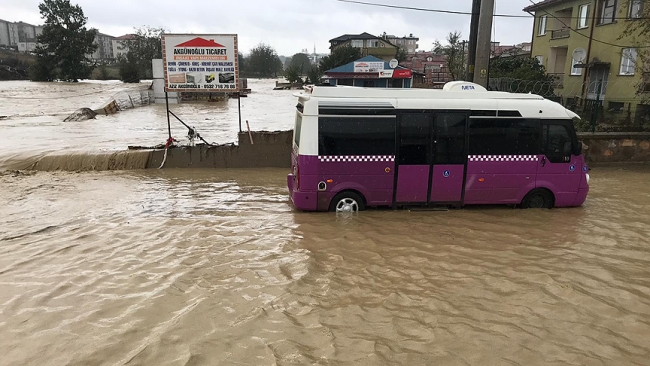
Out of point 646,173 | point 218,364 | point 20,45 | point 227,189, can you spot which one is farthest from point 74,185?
point 20,45

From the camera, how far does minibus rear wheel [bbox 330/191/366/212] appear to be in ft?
27.6

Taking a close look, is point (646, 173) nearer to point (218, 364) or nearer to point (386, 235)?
point (386, 235)

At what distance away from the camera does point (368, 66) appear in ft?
145

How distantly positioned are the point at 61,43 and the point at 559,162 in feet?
257

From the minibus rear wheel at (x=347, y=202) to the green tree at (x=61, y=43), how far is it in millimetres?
74704

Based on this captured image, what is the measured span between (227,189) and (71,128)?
15823 mm

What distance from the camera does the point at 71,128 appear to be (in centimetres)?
2231

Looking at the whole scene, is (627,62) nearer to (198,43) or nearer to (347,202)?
(198,43)

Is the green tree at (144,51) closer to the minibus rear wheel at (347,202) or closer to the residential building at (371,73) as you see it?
the residential building at (371,73)

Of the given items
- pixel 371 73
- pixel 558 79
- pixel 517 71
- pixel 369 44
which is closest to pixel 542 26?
pixel 558 79

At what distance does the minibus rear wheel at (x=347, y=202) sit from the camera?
27.6 ft

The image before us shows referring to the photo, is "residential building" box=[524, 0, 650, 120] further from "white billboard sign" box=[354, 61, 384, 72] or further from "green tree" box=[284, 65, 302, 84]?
"green tree" box=[284, 65, 302, 84]

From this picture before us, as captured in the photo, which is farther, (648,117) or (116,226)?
(648,117)

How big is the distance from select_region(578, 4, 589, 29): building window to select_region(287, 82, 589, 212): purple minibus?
23.2m
